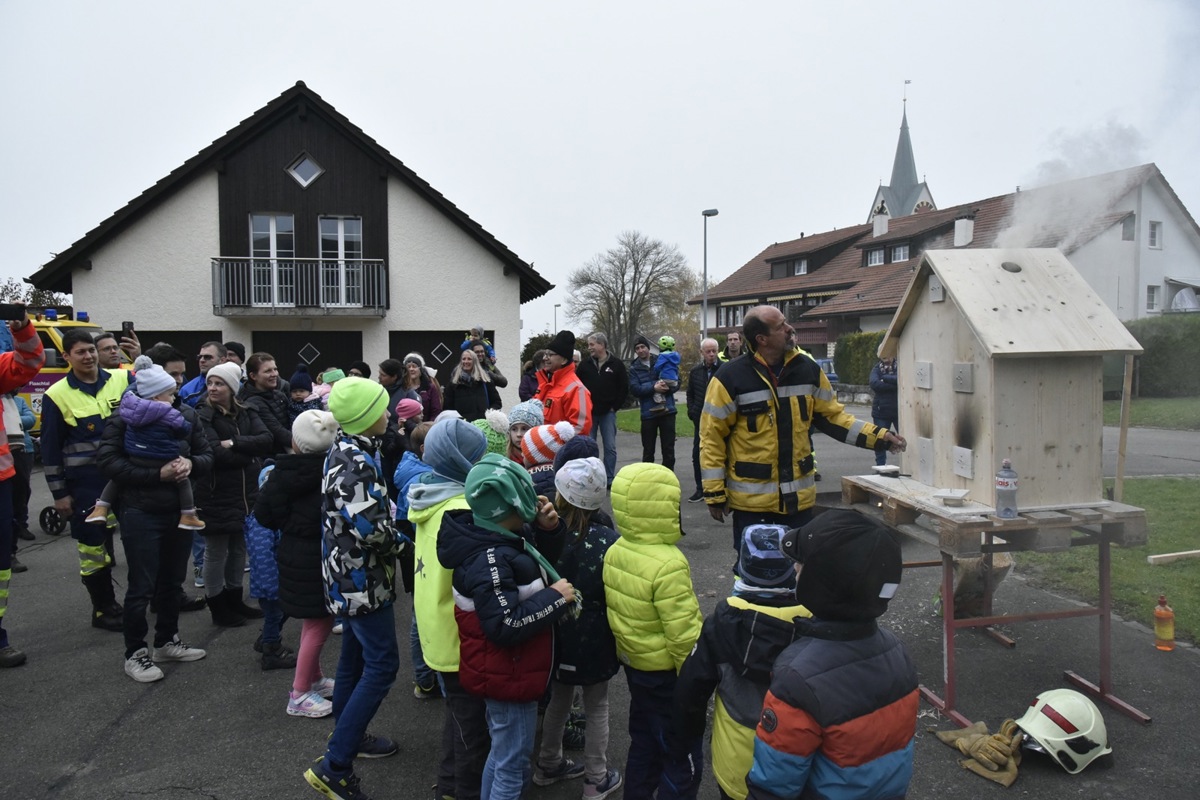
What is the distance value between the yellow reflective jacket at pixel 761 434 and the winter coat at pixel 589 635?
1426 millimetres

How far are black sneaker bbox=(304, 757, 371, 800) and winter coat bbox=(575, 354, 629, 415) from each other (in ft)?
18.2

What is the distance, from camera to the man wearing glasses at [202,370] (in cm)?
620

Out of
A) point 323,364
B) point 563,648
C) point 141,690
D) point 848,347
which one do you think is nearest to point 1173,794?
point 563,648

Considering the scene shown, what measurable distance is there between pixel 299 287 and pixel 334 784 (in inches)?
715

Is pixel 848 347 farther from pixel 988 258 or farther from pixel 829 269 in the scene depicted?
pixel 988 258

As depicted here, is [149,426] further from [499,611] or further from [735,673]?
[735,673]

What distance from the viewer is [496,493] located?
2.76m

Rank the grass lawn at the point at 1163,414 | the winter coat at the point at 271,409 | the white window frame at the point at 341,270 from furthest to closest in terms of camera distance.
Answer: the white window frame at the point at 341,270 < the grass lawn at the point at 1163,414 < the winter coat at the point at 271,409

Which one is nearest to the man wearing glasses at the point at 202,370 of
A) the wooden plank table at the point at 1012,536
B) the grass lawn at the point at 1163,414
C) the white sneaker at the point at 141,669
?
the white sneaker at the point at 141,669

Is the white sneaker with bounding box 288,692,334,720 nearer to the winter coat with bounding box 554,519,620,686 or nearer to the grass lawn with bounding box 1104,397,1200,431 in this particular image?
the winter coat with bounding box 554,519,620,686

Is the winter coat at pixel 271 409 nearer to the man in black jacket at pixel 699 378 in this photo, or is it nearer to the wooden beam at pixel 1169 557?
the man in black jacket at pixel 699 378

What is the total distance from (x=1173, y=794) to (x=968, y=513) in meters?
1.36

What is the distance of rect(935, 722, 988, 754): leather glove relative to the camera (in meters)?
3.58

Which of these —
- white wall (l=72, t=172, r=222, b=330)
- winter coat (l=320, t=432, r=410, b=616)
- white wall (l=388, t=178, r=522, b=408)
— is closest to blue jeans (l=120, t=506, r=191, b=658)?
winter coat (l=320, t=432, r=410, b=616)
